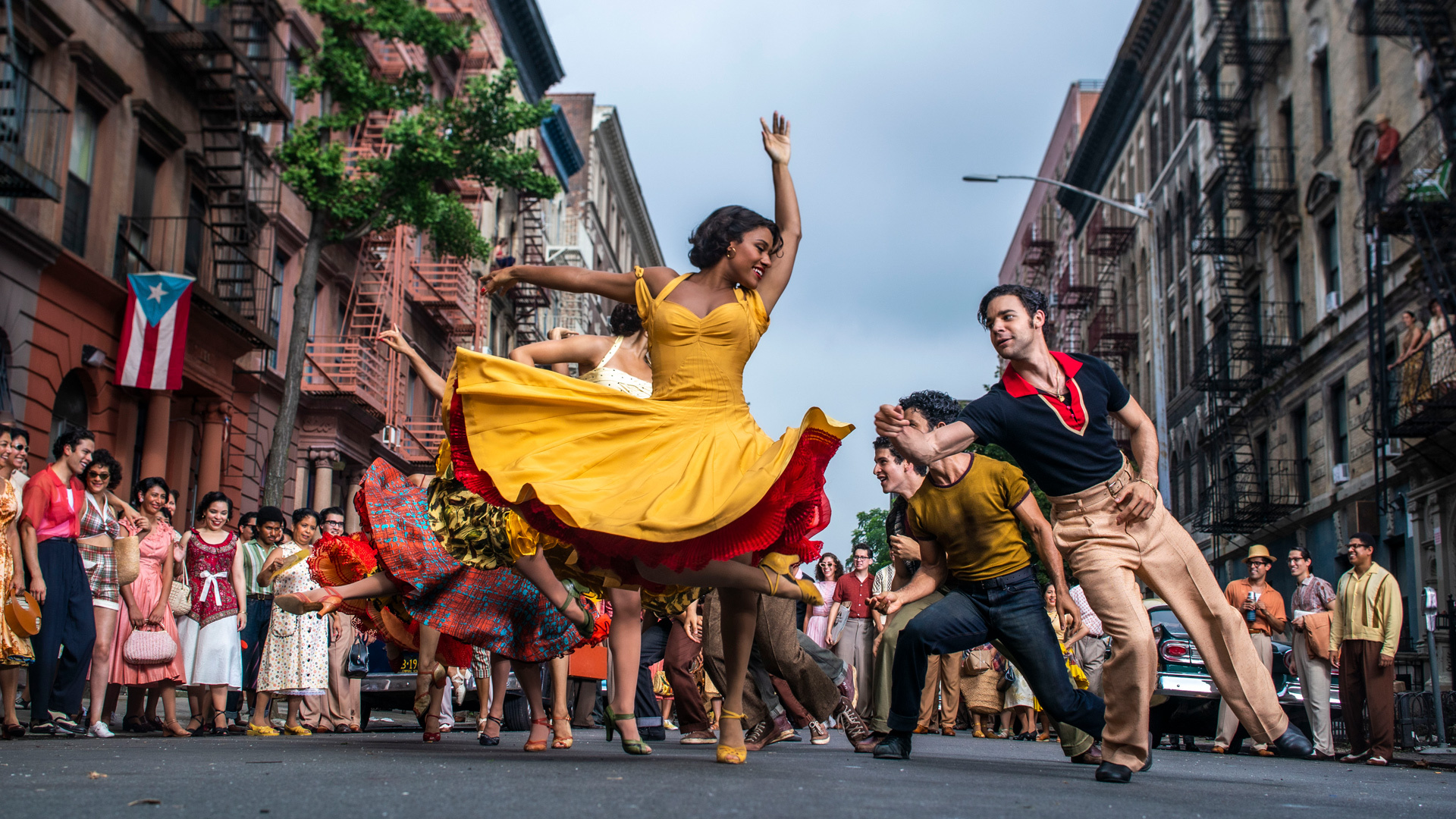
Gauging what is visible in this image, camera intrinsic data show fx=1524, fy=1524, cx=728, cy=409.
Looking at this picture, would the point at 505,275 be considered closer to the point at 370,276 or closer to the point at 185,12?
the point at 185,12

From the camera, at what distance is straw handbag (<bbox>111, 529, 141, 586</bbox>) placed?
10664 millimetres

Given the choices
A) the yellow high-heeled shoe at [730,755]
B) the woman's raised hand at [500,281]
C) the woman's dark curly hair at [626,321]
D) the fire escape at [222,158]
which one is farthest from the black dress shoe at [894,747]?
the fire escape at [222,158]

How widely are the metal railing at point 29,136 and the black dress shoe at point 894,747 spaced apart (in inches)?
532

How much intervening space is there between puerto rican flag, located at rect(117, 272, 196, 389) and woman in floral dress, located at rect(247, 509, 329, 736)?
33.2ft

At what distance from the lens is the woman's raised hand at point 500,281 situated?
6.37 metres

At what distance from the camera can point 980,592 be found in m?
7.45

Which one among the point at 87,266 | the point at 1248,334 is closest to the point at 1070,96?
the point at 1248,334

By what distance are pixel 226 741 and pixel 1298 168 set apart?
31.5 meters

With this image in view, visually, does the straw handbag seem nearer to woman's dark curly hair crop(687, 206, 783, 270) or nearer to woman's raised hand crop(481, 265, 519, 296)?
woman's raised hand crop(481, 265, 519, 296)

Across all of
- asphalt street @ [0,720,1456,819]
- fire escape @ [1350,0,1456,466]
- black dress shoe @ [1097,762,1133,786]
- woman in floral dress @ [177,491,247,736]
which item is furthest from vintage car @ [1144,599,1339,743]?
fire escape @ [1350,0,1456,466]

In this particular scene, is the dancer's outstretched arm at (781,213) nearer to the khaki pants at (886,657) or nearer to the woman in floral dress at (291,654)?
the khaki pants at (886,657)

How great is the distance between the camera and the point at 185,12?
23719 mm

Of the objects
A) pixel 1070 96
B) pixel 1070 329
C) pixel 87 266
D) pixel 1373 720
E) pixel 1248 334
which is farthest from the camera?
pixel 1070 96

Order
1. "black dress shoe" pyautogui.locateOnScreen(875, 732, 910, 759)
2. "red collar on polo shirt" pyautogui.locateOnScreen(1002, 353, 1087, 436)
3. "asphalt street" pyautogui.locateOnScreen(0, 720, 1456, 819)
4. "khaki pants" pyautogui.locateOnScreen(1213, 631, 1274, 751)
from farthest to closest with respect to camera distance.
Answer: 1. "khaki pants" pyautogui.locateOnScreen(1213, 631, 1274, 751)
2. "black dress shoe" pyautogui.locateOnScreen(875, 732, 910, 759)
3. "red collar on polo shirt" pyautogui.locateOnScreen(1002, 353, 1087, 436)
4. "asphalt street" pyautogui.locateOnScreen(0, 720, 1456, 819)
